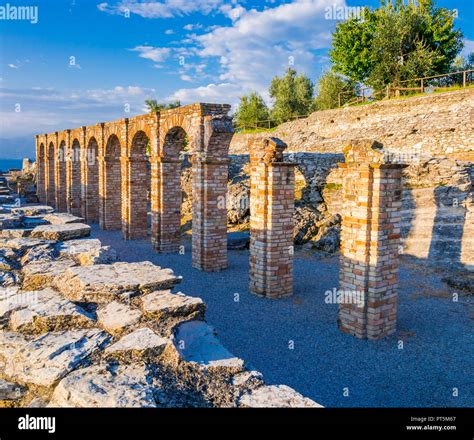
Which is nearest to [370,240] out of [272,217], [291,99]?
[272,217]

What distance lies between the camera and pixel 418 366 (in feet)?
19.7

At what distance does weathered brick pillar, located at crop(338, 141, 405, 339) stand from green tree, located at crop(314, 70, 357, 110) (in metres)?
36.2

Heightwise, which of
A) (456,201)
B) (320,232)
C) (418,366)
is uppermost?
(456,201)

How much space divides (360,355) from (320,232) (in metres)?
7.70

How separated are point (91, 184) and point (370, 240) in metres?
16.3

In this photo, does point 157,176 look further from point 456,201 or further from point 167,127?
point 456,201

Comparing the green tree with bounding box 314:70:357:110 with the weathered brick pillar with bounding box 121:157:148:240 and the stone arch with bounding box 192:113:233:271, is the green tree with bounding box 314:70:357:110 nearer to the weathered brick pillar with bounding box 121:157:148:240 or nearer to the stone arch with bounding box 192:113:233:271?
the weathered brick pillar with bounding box 121:157:148:240

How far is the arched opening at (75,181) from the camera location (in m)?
22.1

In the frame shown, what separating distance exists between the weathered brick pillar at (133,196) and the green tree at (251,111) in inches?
1220

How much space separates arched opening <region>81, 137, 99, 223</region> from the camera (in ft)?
65.3

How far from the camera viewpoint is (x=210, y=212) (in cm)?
1157

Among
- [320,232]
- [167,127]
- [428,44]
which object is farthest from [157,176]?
[428,44]

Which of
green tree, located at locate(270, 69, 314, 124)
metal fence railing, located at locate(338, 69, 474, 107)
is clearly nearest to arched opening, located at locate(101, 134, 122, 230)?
metal fence railing, located at locate(338, 69, 474, 107)

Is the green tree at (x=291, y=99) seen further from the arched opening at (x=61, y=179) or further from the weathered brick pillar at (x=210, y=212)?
the weathered brick pillar at (x=210, y=212)
